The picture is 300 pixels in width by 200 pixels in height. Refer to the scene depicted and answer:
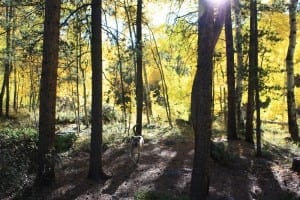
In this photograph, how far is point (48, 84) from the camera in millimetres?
8906

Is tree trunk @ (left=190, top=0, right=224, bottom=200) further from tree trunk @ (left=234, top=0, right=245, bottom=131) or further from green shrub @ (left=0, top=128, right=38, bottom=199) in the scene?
tree trunk @ (left=234, top=0, right=245, bottom=131)

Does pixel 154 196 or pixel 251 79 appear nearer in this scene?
pixel 154 196

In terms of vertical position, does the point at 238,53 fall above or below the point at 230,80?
above

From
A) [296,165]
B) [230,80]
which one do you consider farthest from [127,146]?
[296,165]

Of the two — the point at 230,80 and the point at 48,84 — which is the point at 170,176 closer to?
the point at 48,84

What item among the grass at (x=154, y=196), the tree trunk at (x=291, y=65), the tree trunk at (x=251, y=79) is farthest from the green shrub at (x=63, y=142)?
the tree trunk at (x=291, y=65)

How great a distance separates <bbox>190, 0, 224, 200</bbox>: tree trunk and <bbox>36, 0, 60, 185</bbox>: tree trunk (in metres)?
3.13

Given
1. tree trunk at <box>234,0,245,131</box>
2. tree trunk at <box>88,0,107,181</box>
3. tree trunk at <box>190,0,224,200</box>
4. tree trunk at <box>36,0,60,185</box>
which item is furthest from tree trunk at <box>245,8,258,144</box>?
tree trunk at <box>36,0,60,185</box>

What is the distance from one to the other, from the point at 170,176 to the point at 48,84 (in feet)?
11.5

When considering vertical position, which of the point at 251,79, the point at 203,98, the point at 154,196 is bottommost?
the point at 154,196

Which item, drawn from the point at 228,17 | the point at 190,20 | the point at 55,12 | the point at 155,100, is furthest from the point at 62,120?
the point at 55,12

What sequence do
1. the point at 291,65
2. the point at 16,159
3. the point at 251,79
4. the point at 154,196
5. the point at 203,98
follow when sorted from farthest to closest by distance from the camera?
the point at 291,65
the point at 251,79
the point at 16,159
the point at 154,196
the point at 203,98

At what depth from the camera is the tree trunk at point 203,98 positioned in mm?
7371

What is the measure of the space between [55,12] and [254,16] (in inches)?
247
